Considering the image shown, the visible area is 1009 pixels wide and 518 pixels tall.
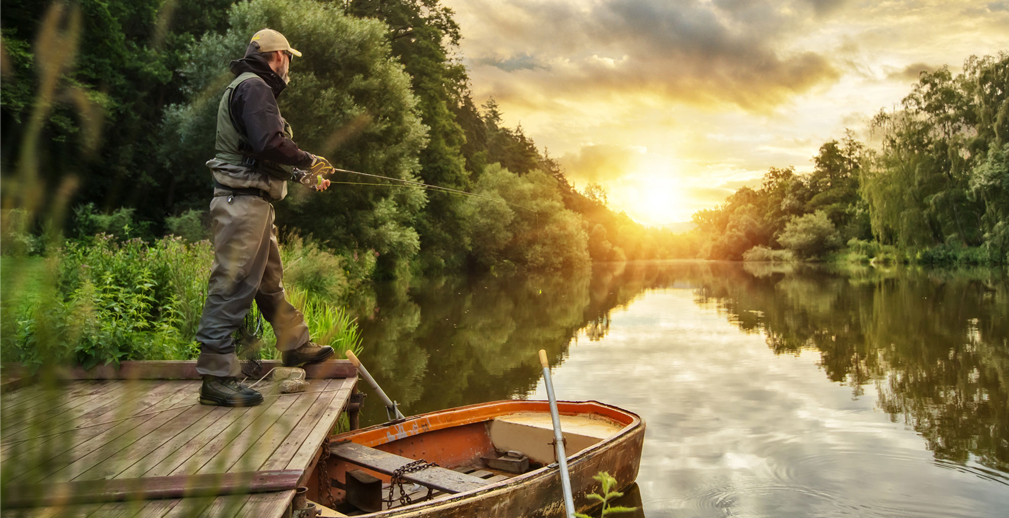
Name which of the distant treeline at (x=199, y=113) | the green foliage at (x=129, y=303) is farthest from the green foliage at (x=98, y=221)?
the green foliage at (x=129, y=303)

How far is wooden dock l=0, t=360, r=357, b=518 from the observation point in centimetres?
99

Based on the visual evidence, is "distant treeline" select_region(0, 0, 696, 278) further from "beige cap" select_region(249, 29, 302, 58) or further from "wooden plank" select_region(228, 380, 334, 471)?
"wooden plank" select_region(228, 380, 334, 471)

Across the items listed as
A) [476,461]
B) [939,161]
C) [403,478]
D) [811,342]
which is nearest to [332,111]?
[811,342]

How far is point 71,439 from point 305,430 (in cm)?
319

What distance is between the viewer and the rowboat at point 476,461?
4.02m

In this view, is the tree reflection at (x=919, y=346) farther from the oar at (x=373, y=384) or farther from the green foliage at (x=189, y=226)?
the green foliage at (x=189, y=226)

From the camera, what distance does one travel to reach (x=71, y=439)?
94cm

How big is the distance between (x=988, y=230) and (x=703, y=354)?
95.8ft

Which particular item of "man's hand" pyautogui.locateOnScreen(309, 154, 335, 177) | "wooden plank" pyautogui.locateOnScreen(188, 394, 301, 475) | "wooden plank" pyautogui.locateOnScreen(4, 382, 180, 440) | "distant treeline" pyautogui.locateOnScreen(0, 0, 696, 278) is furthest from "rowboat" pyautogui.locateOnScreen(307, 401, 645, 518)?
"distant treeline" pyautogui.locateOnScreen(0, 0, 696, 278)

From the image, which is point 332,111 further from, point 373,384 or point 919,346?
point 373,384

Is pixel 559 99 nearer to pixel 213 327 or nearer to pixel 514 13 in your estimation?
pixel 514 13

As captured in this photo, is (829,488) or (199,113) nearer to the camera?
(829,488)

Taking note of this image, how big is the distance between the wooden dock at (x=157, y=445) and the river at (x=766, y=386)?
2.69 metres

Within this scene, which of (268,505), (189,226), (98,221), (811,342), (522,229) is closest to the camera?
(268,505)
